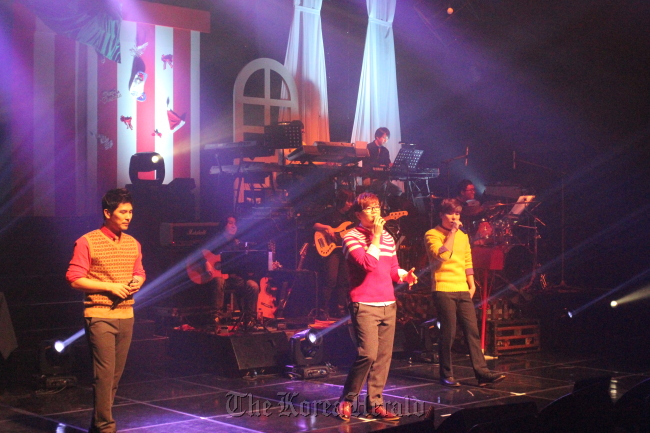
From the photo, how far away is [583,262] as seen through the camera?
420 inches

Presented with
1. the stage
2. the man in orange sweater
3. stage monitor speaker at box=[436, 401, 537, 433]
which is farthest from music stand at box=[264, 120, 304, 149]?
stage monitor speaker at box=[436, 401, 537, 433]

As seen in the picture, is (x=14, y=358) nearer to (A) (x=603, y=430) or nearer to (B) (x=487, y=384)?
(B) (x=487, y=384)

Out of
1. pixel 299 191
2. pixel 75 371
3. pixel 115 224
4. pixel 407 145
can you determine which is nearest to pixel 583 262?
pixel 407 145

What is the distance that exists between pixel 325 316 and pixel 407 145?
324 centimetres

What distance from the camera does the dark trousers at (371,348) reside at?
4789 mm

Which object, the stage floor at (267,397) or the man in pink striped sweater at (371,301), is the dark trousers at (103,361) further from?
the man in pink striped sweater at (371,301)

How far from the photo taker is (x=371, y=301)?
4797mm

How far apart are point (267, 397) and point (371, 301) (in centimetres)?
169

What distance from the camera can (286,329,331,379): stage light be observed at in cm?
679

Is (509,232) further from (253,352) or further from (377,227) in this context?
(377,227)

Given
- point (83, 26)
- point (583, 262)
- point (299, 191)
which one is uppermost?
point (83, 26)

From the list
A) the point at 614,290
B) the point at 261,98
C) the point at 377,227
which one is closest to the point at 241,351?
the point at 377,227

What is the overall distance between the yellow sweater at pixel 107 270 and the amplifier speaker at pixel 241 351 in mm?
2814

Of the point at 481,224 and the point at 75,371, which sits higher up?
the point at 481,224
